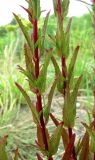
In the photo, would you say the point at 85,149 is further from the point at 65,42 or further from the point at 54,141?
the point at 65,42

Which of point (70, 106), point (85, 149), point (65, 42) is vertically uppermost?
point (65, 42)

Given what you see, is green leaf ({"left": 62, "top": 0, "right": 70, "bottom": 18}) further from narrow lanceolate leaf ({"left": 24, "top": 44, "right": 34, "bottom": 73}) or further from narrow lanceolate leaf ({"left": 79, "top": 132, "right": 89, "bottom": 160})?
narrow lanceolate leaf ({"left": 79, "top": 132, "right": 89, "bottom": 160})

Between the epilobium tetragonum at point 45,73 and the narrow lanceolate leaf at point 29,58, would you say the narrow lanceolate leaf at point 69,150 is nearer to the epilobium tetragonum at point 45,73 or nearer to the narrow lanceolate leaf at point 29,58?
the epilobium tetragonum at point 45,73

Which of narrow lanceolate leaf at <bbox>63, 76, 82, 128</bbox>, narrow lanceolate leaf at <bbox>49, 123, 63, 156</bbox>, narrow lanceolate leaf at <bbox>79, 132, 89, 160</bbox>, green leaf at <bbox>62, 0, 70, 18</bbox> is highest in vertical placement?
green leaf at <bbox>62, 0, 70, 18</bbox>

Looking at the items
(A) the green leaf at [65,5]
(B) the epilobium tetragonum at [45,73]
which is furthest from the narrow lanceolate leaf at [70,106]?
(A) the green leaf at [65,5]

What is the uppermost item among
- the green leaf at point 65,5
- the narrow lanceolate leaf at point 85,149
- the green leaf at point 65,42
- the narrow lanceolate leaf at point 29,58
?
the green leaf at point 65,5

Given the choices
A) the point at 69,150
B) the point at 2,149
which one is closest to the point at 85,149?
the point at 69,150

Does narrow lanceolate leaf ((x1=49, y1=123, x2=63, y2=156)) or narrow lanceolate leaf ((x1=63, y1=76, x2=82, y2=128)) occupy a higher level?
narrow lanceolate leaf ((x1=63, y1=76, x2=82, y2=128))

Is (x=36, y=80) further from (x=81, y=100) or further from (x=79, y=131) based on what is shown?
(x=81, y=100)

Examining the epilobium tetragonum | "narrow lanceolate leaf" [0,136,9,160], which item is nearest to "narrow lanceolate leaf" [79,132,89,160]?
the epilobium tetragonum
